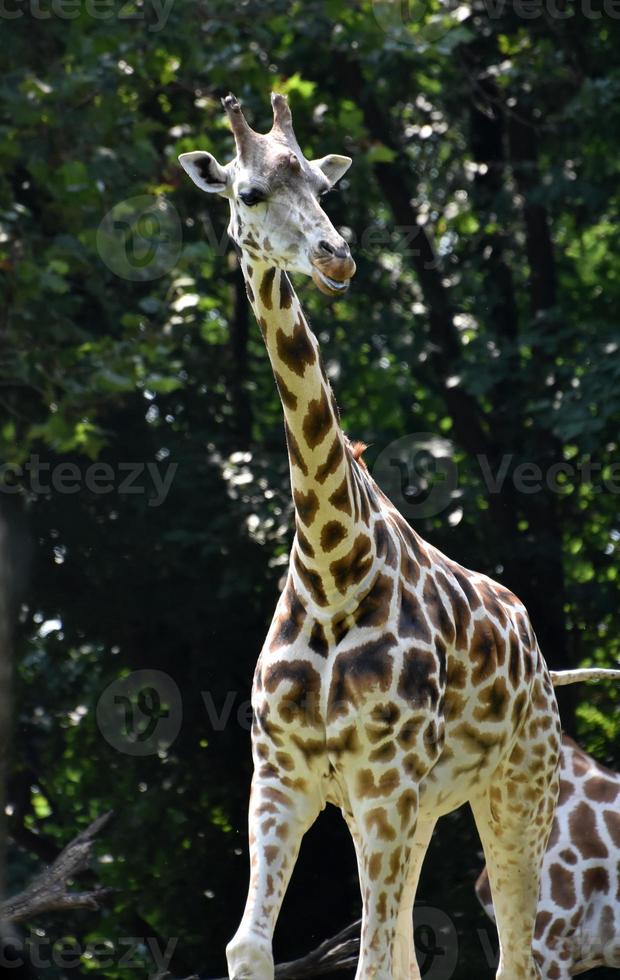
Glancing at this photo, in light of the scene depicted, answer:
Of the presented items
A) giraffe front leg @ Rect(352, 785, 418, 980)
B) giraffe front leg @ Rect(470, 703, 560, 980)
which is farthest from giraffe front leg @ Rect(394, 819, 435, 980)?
giraffe front leg @ Rect(352, 785, 418, 980)

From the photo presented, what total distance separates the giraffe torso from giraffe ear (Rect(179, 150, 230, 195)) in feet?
2.99

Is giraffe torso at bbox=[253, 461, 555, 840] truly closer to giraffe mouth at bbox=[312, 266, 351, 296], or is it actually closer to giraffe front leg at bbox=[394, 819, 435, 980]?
giraffe front leg at bbox=[394, 819, 435, 980]

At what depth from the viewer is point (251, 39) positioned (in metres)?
10.3

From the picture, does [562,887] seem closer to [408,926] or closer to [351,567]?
[408,926]

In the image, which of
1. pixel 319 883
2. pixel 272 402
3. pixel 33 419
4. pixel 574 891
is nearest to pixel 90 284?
pixel 33 419

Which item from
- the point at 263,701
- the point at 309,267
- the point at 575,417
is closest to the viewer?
the point at 309,267

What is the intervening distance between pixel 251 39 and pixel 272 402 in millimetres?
2924

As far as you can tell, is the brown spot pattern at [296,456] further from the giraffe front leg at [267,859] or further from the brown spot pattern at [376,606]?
the giraffe front leg at [267,859]

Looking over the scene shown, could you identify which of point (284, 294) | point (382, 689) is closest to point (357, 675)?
point (382, 689)

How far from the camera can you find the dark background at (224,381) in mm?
9242

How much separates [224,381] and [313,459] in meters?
7.42

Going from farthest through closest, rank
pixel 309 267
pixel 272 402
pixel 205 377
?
1. pixel 272 402
2. pixel 205 377
3. pixel 309 267

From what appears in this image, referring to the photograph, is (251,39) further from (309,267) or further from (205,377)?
(309,267)

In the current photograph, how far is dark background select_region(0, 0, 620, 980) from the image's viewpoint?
9242 millimetres
